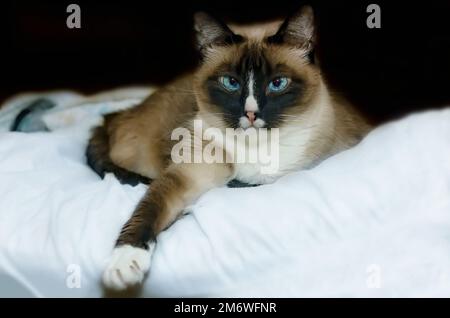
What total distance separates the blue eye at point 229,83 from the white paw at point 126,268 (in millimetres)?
441

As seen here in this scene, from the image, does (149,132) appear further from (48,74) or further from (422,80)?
(422,80)

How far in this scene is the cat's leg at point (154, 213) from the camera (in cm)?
109

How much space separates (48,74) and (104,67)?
0.20 meters

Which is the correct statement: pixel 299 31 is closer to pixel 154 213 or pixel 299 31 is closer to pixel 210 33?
pixel 210 33

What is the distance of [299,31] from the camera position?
1.30 m

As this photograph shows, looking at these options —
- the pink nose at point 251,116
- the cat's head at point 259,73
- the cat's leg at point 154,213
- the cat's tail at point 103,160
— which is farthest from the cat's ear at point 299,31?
the cat's tail at point 103,160

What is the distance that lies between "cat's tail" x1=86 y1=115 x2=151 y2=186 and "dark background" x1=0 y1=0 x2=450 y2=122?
365 mm

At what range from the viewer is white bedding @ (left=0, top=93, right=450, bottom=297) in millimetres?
1102

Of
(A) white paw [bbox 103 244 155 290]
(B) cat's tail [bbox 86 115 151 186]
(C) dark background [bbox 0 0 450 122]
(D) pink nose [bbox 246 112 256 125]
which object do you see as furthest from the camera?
(C) dark background [bbox 0 0 450 122]

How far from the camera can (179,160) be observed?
4.63ft

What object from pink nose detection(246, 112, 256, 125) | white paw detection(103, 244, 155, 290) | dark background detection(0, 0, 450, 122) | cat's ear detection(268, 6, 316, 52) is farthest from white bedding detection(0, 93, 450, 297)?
dark background detection(0, 0, 450, 122)

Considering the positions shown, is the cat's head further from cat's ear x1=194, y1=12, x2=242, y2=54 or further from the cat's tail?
the cat's tail

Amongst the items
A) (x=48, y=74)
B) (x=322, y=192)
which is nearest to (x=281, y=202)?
(x=322, y=192)

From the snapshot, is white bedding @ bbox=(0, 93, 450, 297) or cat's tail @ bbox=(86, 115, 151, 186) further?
cat's tail @ bbox=(86, 115, 151, 186)
